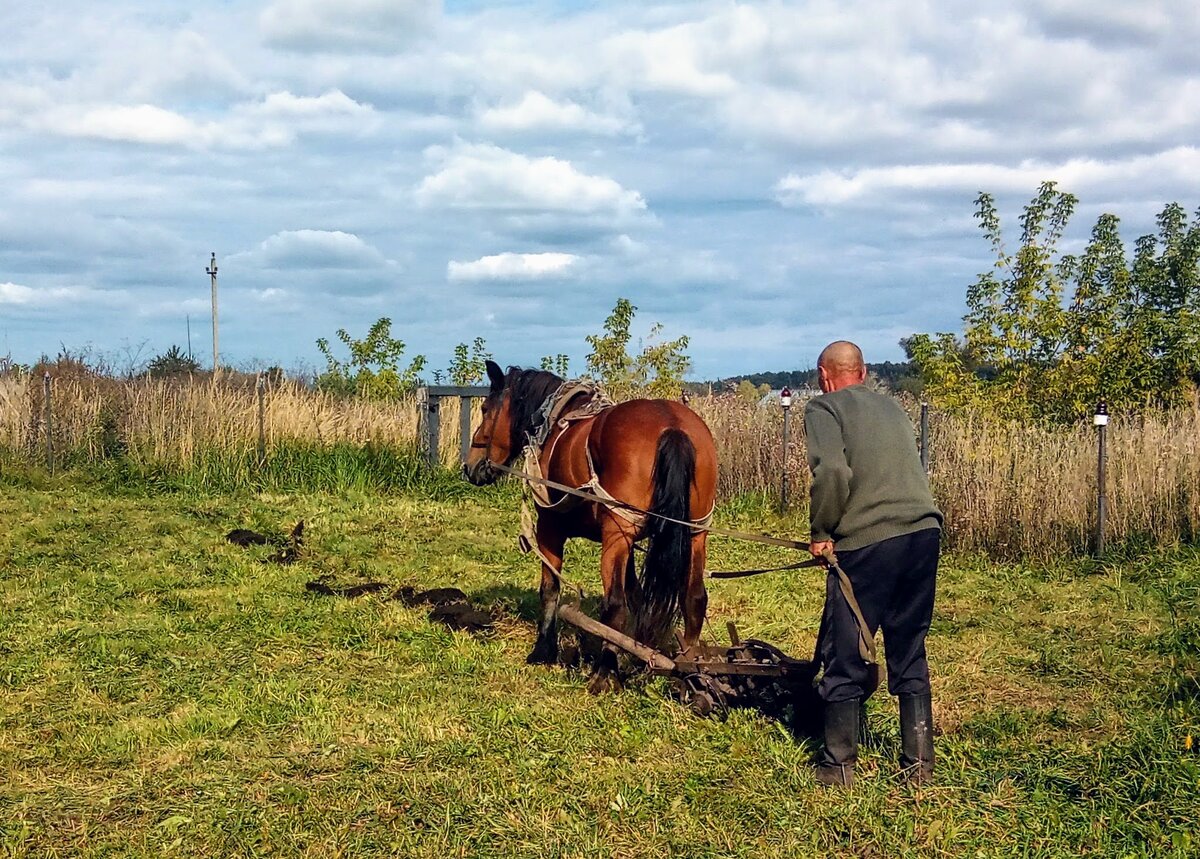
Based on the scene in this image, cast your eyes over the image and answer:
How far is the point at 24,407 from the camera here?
57.4 ft

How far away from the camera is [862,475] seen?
4820mm

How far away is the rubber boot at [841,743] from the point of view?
487cm

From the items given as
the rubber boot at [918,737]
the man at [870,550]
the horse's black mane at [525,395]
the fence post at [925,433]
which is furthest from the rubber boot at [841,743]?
the fence post at [925,433]

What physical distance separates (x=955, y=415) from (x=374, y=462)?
831cm

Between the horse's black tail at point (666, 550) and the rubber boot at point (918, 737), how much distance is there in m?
1.67

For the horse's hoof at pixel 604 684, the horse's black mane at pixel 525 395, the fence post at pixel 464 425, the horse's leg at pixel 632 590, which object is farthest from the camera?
the fence post at pixel 464 425

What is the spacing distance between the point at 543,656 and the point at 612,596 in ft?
3.28

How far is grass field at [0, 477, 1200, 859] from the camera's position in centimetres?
441

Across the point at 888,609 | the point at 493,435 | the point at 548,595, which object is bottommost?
the point at 548,595

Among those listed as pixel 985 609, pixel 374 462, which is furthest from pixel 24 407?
pixel 985 609

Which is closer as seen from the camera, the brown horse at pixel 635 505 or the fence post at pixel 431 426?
the brown horse at pixel 635 505

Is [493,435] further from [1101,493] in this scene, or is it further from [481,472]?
[1101,493]

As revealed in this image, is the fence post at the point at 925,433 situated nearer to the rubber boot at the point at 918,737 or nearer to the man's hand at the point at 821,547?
the rubber boot at the point at 918,737

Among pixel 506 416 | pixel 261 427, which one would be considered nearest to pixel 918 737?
pixel 506 416
